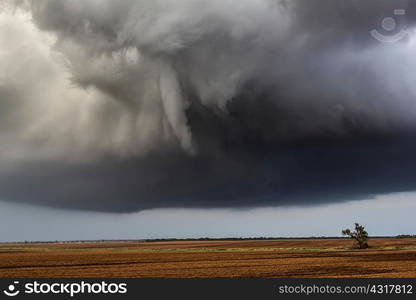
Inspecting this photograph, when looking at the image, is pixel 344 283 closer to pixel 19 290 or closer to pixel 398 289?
pixel 398 289

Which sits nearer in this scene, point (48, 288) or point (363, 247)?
point (48, 288)

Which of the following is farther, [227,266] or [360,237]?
[360,237]

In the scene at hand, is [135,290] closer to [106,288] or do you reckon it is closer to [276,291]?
[106,288]

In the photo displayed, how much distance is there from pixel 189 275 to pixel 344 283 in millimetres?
16313

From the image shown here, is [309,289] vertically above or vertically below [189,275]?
below

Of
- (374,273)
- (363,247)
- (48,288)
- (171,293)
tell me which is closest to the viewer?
(171,293)

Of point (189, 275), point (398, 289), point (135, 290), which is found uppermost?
point (189, 275)

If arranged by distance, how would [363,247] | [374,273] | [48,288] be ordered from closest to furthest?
[48,288] < [374,273] < [363,247]

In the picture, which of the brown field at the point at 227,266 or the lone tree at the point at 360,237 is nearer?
the brown field at the point at 227,266

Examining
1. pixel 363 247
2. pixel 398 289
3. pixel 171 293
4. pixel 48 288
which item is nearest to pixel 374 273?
pixel 398 289

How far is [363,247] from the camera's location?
4114 inches

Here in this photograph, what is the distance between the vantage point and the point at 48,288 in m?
29.8

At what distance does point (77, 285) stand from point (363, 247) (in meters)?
88.6

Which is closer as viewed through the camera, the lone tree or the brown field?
the brown field
